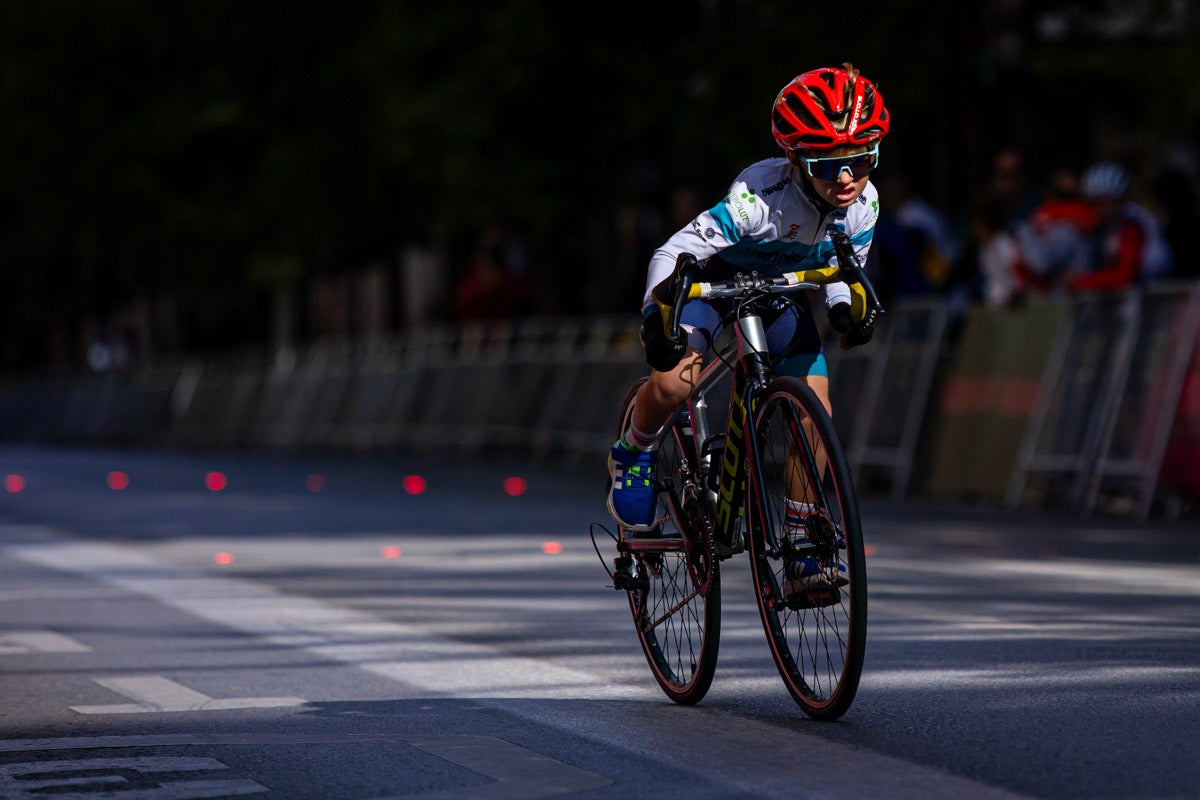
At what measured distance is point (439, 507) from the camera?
17609 mm

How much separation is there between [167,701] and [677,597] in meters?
1.57

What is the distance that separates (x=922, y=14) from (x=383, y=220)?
42.1 ft

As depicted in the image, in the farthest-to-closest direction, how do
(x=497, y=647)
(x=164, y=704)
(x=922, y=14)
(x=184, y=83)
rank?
1. (x=184, y=83)
2. (x=922, y=14)
3. (x=497, y=647)
4. (x=164, y=704)

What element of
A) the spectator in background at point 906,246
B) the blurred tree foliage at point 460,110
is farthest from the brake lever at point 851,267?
the blurred tree foliage at point 460,110

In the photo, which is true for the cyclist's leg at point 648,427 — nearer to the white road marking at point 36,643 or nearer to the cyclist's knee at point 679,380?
the cyclist's knee at point 679,380

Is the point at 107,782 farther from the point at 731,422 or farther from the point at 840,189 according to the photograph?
the point at 840,189

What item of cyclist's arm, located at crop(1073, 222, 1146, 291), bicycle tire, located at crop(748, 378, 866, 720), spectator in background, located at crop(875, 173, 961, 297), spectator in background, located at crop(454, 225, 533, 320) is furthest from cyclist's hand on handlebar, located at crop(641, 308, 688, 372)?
spectator in background, located at crop(454, 225, 533, 320)

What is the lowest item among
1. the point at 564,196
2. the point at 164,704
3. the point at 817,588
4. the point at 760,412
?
the point at 164,704

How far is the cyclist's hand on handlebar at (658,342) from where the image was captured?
23.4 ft

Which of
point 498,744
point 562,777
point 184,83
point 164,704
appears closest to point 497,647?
point 164,704

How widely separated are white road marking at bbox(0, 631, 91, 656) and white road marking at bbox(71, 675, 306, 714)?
3.51 ft

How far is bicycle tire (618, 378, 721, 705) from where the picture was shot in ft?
24.4

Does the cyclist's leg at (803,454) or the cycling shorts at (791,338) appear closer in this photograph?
the cyclist's leg at (803,454)

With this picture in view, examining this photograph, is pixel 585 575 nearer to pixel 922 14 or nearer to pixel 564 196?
pixel 922 14
